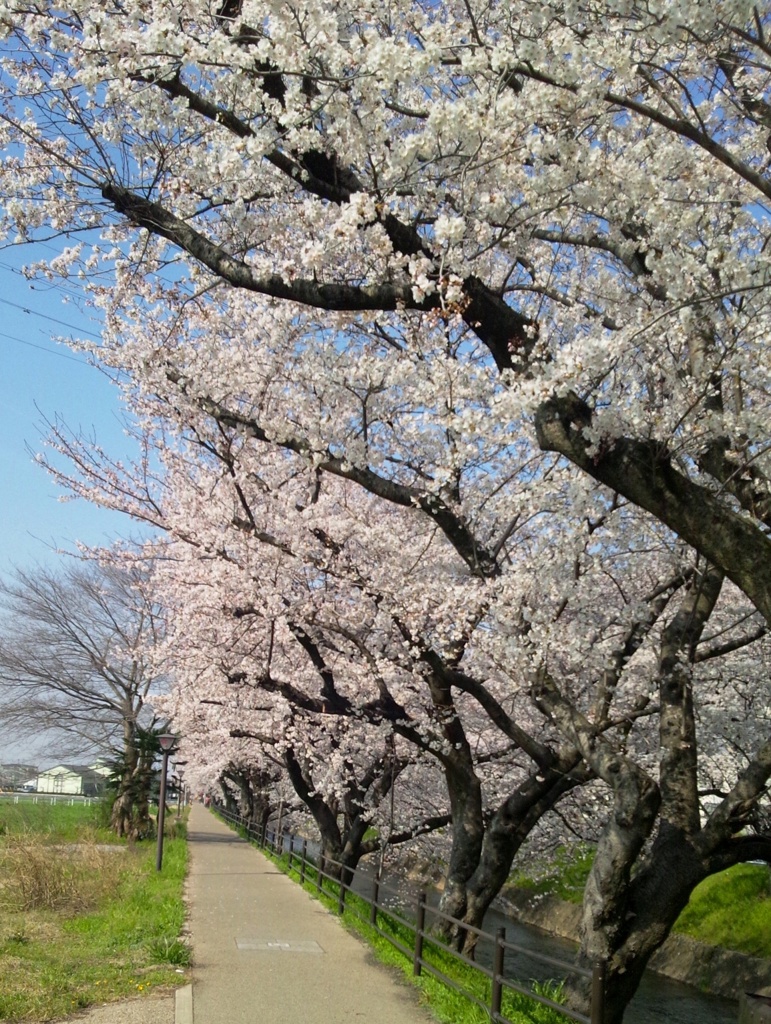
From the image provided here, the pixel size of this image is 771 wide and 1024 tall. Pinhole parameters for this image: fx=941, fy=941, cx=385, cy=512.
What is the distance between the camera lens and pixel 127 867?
1888 cm

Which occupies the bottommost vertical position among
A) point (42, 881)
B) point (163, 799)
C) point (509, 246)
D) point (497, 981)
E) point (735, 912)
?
point (735, 912)

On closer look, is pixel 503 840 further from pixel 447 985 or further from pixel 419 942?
pixel 447 985

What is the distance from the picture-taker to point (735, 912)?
19.1 metres

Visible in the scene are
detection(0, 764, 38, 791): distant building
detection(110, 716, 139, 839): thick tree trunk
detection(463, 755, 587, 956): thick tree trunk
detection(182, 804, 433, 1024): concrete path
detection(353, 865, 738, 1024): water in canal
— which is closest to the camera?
detection(182, 804, 433, 1024): concrete path

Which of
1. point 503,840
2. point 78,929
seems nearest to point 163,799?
point 78,929

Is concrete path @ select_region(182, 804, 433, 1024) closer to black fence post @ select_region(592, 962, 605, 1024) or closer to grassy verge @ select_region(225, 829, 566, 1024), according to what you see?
grassy verge @ select_region(225, 829, 566, 1024)

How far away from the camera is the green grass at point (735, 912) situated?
17.8 metres

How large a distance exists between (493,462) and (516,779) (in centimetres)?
723

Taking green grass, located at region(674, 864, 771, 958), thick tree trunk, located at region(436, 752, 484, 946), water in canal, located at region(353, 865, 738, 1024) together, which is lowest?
water in canal, located at region(353, 865, 738, 1024)

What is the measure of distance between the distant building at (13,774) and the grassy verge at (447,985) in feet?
104

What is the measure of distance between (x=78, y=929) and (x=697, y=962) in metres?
12.3

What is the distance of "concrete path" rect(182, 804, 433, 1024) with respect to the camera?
769 cm

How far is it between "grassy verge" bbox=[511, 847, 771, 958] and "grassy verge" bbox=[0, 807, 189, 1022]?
332 inches

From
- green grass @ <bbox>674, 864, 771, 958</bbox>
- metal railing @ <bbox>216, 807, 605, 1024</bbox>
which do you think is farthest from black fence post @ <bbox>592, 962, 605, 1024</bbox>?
green grass @ <bbox>674, 864, 771, 958</bbox>
